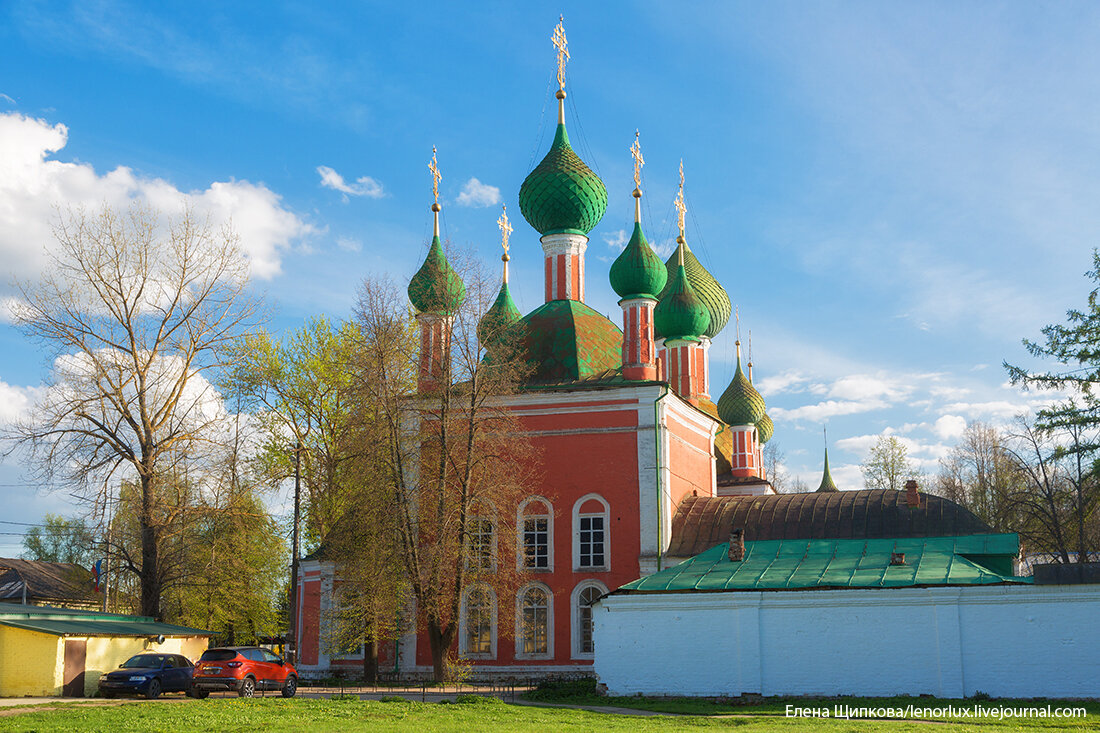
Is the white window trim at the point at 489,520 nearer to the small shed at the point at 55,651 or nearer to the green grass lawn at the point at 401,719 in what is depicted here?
the green grass lawn at the point at 401,719

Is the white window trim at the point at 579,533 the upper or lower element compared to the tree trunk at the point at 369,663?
upper

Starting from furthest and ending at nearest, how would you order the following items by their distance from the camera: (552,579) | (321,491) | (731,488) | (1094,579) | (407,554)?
(731,488) < (321,491) < (552,579) < (407,554) < (1094,579)

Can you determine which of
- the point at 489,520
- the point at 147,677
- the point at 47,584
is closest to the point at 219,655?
the point at 147,677

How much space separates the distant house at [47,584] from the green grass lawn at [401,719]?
92.5ft

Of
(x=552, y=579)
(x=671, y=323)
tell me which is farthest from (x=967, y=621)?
(x=671, y=323)

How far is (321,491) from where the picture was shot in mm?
28359

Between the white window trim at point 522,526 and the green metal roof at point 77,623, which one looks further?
the white window trim at point 522,526

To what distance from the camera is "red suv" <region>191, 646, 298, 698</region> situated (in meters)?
19.0

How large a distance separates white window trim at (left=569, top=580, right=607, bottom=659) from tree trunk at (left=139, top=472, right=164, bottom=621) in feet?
32.8

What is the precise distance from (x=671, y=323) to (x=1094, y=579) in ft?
49.3

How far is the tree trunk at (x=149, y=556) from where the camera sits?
23703 mm

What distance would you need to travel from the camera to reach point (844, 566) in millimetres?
19531

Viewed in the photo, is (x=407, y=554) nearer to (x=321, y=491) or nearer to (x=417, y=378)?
(x=417, y=378)

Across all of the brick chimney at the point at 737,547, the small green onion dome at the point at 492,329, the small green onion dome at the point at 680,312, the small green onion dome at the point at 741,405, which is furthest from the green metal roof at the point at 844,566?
the small green onion dome at the point at 741,405
